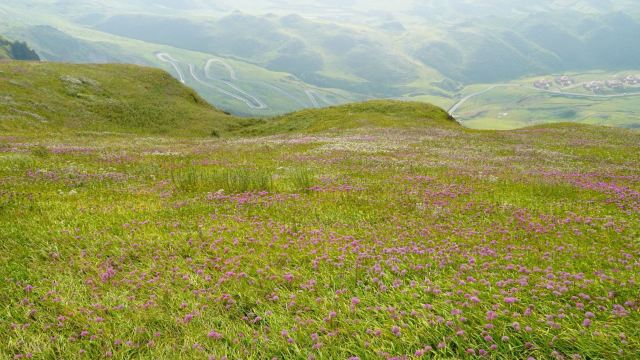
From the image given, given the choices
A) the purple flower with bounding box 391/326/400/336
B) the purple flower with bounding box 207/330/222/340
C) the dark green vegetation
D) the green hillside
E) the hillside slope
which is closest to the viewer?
the purple flower with bounding box 391/326/400/336

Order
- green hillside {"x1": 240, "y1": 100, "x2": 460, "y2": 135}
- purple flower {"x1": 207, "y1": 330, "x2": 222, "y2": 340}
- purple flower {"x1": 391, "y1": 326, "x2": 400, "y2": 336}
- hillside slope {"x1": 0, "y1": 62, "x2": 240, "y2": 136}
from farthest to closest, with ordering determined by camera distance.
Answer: green hillside {"x1": 240, "y1": 100, "x2": 460, "y2": 135}, hillside slope {"x1": 0, "y1": 62, "x2": 240, "y2": 136}, purple flower {"x1": 207, "y1": 330, "x2": 222, "y2": 340}, purple flower {"x1": 391, "y1": 326, "x2": 400, "y2": 336}

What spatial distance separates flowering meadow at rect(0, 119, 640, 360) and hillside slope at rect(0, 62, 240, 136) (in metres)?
49.4

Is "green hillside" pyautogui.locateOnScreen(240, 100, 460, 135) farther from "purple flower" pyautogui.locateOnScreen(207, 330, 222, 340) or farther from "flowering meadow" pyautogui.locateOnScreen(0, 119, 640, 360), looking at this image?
"purple flower" pyautogui.locateOnScreen(207, 330, 222, 340)

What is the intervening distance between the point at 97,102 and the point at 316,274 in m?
→ 75.2

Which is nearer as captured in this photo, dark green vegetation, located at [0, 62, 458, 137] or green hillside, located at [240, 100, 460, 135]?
dark green vegetation, located at [0, 62, 458, 137]

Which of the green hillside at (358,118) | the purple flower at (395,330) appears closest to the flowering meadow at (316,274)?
the purple flower at (395,330)

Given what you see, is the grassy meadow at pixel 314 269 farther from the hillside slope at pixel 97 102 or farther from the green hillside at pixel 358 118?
the green hillside at pixel 358 118

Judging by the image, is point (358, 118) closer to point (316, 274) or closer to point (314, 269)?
point (314, 269)

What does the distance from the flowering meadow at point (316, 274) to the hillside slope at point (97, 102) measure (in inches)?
1945

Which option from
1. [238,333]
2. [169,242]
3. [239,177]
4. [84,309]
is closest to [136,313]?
[84,309]

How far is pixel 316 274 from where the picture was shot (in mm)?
6938

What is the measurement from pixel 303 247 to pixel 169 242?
110 inches

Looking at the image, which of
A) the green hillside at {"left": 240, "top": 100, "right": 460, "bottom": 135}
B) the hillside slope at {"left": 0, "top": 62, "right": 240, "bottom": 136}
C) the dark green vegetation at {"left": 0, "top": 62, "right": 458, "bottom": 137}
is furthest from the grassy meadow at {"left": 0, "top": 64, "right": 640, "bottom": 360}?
the green hillside at {"left": 240, "top": 100, "right": 460, "bottom": 135}

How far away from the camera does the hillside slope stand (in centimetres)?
5791
